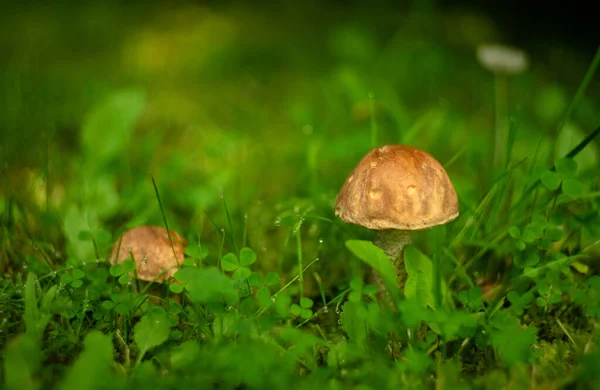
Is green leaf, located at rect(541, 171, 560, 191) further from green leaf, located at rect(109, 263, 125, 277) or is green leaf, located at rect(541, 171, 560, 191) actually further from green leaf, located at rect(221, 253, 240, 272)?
green leaf, located at rect(109, 263, 125, 277)

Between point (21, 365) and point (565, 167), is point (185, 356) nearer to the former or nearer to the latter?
point (21, 365)

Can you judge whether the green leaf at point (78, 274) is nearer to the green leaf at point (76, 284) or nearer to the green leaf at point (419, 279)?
the green leaf at point (76, 284)

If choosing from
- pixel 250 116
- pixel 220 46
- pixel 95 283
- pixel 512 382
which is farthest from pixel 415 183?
pixel 220 46

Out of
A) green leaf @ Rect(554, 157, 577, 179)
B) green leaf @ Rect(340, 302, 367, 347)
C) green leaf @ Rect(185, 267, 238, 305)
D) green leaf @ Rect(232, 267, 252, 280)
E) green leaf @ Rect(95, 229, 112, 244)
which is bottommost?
green leaf @ Rect(340, 302, 367, 347)

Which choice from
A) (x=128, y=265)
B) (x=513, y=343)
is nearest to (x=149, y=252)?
(x=128, y=265)

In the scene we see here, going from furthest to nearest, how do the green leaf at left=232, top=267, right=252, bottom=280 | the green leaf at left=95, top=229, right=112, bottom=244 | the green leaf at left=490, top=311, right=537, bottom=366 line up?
the green leaf at left=95, top=229, right=112, bottom=244
the green leaf at left=232, top=267, right=252, bottom=280
the green leaf at left=490, top=311, right=537, bottom=366

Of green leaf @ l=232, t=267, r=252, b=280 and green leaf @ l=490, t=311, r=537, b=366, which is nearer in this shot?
green leaf @ l=490, t=311, r=537, b=366

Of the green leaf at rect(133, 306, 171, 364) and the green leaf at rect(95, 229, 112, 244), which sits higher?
the green leaf at rect(95, 229, 112, 244)

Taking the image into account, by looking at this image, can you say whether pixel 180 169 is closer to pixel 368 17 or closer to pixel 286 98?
pixel 286 98

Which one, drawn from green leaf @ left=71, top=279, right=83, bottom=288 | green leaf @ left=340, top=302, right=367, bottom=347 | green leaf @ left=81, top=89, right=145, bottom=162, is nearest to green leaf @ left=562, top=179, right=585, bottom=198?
green leaf @ left=340, top=302, right=367, bottom=347
